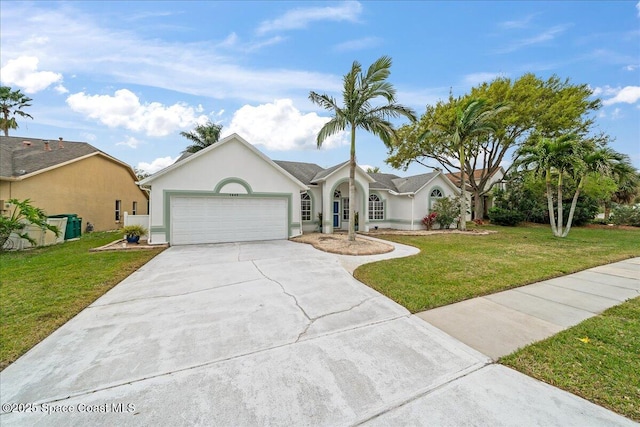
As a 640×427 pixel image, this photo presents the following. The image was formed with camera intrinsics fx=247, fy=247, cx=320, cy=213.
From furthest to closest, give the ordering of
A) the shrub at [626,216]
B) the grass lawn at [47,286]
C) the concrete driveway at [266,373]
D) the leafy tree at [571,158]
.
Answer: the shrub at [626,216] → the leafy tree at [571,158] → the grass lawn at [47,286] → the concrete driveway at [266,373]

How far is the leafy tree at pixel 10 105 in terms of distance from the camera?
21125mm

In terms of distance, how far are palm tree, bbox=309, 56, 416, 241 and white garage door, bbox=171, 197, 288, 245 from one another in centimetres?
418

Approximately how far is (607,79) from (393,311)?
21.5 m

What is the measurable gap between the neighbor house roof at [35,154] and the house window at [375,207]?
1916 centimetres

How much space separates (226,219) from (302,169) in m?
7.70

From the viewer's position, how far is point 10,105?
21.6 m

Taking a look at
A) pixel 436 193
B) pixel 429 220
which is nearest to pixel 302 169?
pixel 429 220

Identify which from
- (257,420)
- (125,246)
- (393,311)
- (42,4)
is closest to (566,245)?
(393,311)

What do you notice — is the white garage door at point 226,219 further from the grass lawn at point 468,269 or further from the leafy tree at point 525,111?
the leafy tree at point 525,111

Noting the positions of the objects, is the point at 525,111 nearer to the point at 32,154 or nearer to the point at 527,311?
the point at 527,311

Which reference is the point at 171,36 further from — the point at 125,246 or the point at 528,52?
the point at 528,52

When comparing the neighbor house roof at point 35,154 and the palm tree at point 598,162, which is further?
the neighbor house roof at point 35,154

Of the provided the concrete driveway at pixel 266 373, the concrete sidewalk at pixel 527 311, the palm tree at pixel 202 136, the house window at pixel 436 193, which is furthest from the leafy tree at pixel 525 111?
the palm tree at pixel 202 136

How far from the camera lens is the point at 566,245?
10992mm
